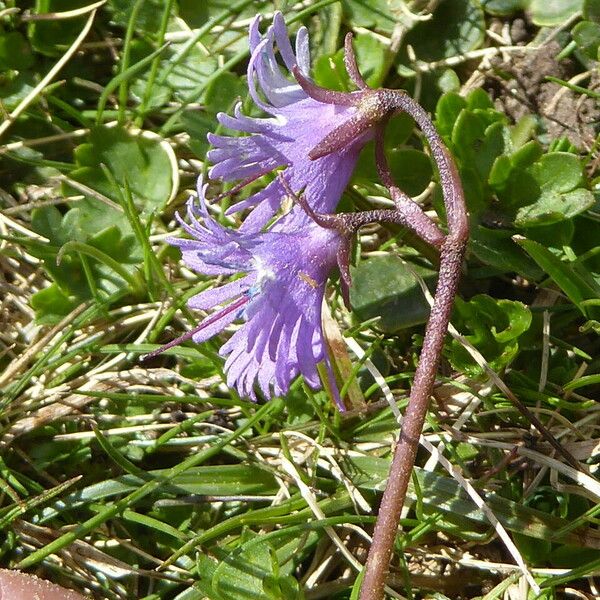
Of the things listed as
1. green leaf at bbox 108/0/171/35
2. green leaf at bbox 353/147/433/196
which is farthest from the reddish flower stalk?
green leaf at bbox 108/0/171/35

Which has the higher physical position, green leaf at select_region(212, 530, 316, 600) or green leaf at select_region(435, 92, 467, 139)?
green leaf at select_region(435, 92, 467, 139)

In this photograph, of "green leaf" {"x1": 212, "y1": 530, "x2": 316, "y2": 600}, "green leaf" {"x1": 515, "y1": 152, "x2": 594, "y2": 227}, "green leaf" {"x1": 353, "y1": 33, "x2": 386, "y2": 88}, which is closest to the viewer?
"green leaf" {"x1": 212, "y1": 530, "x2": 316, "y2": 600}

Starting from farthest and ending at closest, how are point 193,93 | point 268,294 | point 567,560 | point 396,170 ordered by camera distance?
point 193,93 → point 396,170 → point 567,560 → point 268,294

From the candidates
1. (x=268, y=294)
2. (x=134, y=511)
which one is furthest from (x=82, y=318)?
(x=268, y=294)

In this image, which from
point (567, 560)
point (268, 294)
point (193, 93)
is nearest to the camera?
point (268, 294)

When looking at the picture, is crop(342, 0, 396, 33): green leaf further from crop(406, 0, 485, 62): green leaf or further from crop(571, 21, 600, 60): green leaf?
crop(571, 21, 600, 60): green leaf

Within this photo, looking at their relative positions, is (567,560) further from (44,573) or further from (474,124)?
(44,573)

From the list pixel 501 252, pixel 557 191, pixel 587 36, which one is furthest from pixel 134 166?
pixel 587 36

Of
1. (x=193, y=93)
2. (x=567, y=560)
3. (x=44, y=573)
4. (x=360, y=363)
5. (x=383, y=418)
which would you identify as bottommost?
(x=567, y=560)
